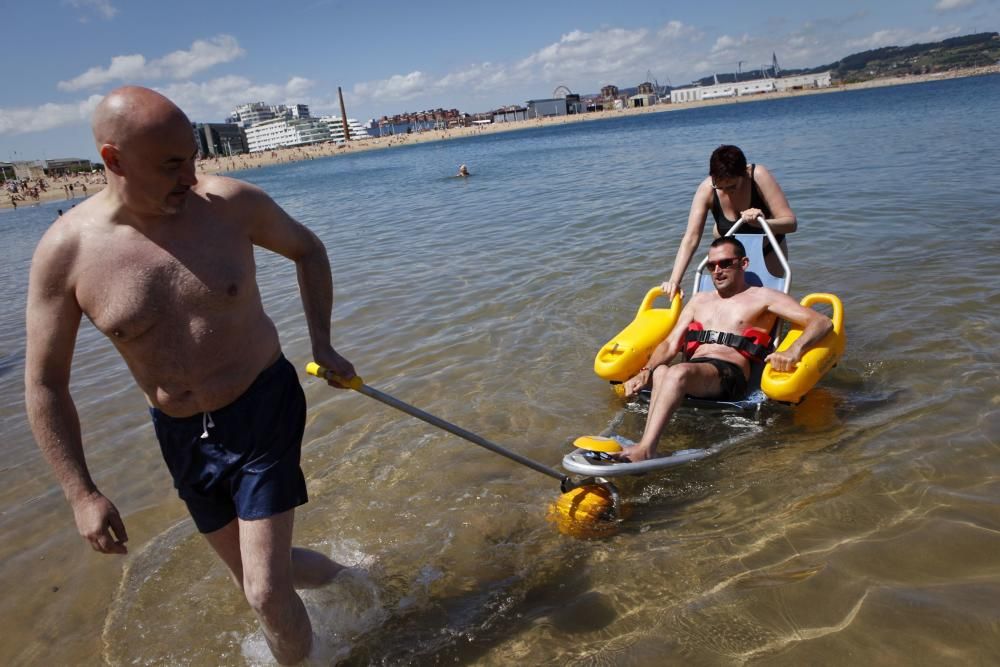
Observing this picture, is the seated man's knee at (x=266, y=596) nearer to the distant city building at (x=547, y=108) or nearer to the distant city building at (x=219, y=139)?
the distant city building at (x=219, y=139)

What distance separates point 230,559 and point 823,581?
2.51 metres

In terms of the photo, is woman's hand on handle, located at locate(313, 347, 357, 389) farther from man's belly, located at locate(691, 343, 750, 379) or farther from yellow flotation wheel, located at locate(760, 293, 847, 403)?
yellow flotation wheel, located at locate(760, 293, 847, 403)

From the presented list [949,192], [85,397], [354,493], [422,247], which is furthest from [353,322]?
[949,192]

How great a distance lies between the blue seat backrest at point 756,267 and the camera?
5.48 m

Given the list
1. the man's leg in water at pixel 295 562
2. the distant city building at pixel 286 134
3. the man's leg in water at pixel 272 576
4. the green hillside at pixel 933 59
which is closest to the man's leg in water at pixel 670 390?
the man's leg in water at pixel 295 562

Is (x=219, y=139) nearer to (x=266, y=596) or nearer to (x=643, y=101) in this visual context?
(x=643, y=101)

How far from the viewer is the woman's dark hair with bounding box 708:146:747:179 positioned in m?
5.06

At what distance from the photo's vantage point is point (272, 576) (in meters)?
2.35

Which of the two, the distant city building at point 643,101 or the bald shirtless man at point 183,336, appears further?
the distant city building at point 643,101

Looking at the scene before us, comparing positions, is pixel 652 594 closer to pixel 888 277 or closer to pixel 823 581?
pixel 823 581

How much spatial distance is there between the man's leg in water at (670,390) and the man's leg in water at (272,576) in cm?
204

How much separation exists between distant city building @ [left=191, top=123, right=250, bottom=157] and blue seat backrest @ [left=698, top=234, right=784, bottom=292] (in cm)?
14419

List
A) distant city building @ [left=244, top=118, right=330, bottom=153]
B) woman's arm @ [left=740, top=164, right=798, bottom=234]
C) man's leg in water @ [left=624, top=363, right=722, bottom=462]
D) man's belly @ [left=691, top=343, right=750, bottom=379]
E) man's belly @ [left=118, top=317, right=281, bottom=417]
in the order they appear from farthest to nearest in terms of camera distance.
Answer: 1. distant city building @ [left=244, top=118, right=330, bottom=153]
2. woman's arm @ [left=740, top=164, right=798, bottom=234]
3. man's belly @ [left=691, top=343, right=750, bottom=379]
4. man's leg in water @ [left=624, top=363, right=722, bottom=462]
5. man's belly @ [left=118, top=317, right=281, bottom=417]

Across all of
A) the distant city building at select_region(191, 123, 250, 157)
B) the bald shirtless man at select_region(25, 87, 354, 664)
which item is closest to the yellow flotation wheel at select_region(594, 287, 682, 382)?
the bald shirtless man at select_region(25, 87, 354, 664)
